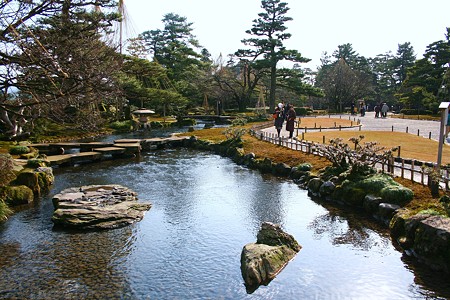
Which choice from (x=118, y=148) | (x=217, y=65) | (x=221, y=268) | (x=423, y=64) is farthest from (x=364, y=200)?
(x=217, y=65)

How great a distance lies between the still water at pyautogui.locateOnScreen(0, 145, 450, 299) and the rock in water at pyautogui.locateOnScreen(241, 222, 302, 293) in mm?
193

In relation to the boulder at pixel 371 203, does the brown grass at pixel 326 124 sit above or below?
above

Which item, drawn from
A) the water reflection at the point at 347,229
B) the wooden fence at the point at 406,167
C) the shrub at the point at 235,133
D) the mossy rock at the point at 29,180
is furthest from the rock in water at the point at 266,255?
the shrub at the point at 235,133

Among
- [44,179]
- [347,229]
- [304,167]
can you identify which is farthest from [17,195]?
[304,167]

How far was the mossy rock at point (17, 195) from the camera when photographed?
524 inches

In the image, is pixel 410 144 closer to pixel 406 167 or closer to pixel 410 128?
pixel 406 167

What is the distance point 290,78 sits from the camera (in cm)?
4781

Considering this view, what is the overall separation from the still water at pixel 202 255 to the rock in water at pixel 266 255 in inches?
7.6

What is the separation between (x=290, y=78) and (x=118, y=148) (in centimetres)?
2933

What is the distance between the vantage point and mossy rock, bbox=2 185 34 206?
524 inches

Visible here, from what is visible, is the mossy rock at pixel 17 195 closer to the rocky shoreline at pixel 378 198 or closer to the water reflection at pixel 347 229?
the rocky shoreline at pixel 378 198

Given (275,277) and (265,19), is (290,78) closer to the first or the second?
(265,19)

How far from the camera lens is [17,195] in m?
13.5

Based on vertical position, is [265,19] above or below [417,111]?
above
